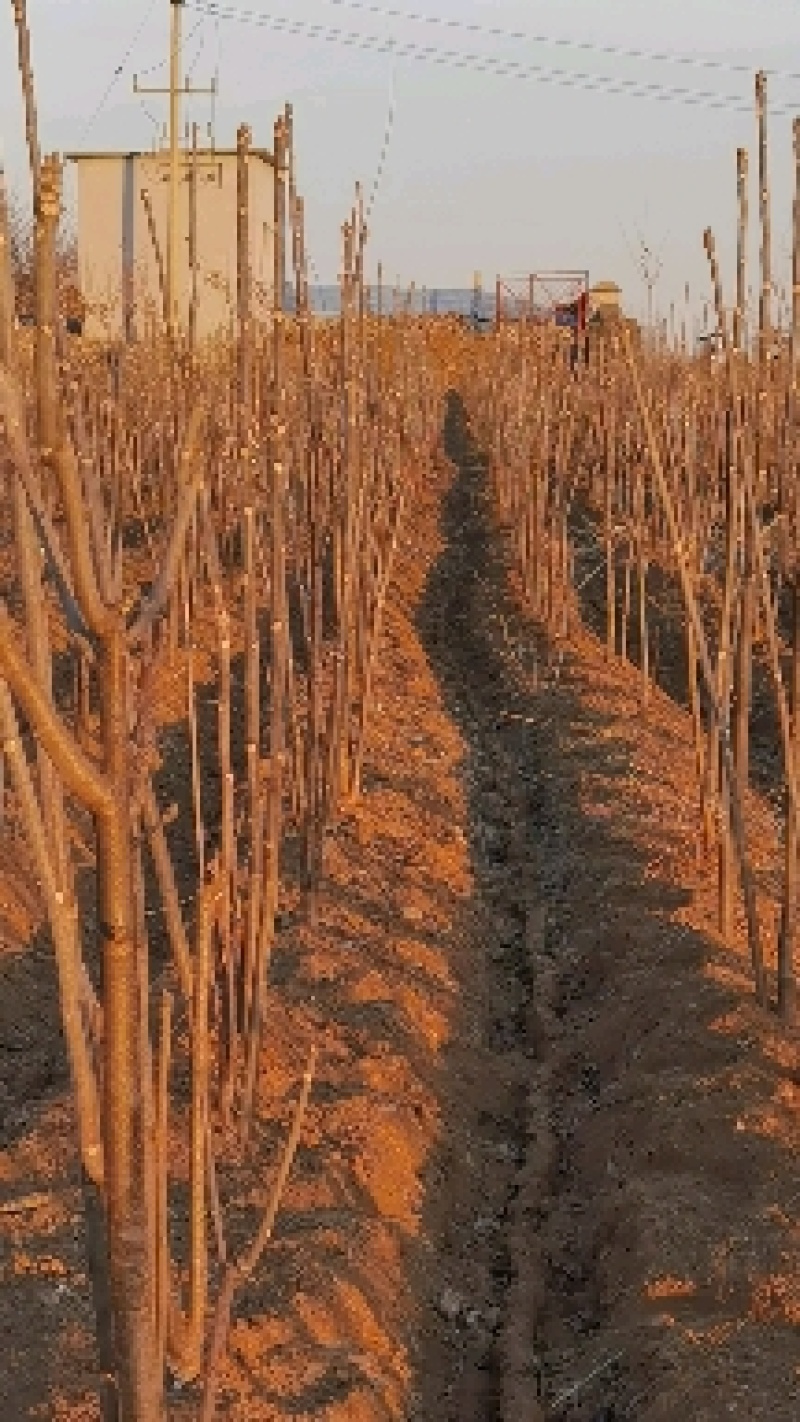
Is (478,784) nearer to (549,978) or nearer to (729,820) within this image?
(549,978)

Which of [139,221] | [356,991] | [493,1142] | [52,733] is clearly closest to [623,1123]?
[493,1142]

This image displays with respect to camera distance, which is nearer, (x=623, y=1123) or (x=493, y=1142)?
(x=623, y=1123)

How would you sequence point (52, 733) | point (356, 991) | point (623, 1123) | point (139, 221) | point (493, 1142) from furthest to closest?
point (139, 221), point (356, 991), point (493, 1142), point (623, 1123), point (52, 733)

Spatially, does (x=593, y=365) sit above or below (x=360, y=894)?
above

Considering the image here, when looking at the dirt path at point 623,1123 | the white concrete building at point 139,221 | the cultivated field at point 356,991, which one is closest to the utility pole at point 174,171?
the cultivated field at point 356,991

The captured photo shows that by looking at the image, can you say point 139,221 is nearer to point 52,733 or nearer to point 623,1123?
point 623,1123

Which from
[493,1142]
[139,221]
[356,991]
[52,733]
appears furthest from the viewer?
[139,221]

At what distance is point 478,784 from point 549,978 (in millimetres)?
2072

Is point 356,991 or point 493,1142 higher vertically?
point 356,991

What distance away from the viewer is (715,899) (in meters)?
5.09

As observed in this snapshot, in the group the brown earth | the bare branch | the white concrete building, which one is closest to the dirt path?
the brown earth

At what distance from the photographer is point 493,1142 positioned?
405cm

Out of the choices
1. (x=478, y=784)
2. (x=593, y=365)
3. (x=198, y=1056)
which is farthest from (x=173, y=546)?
(x=593, y=365)

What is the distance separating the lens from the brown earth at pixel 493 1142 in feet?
9.53
